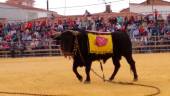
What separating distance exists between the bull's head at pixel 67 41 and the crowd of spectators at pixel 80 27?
1421 centimetres

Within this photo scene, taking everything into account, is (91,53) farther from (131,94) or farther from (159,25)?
(159,25)

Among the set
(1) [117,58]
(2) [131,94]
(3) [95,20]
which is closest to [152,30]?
(3) [95,20]

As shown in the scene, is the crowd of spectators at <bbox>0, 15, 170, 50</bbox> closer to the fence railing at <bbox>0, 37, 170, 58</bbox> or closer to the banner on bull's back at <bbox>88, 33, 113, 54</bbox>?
the fence railing at <bbox>0, 37, 170, 58</bbox>

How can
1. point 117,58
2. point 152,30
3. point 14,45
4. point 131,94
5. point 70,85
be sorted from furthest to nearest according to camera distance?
point 14,45, point 152,30, point 117,58, point 70,85, point 131,94

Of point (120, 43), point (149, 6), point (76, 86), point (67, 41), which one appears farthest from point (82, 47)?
point (149, 6)

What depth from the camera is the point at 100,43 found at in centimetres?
1169

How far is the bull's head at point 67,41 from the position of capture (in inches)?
455

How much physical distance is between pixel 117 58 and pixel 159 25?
15388 millimetres

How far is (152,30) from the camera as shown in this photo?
87.2ft

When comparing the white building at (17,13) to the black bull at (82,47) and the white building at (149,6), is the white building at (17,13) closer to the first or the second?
the white building at (149,6)

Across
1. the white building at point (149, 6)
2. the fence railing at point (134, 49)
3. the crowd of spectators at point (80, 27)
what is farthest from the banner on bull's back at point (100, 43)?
the white building at point (149, 6)

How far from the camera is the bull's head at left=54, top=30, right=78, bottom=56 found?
11555 millimetres

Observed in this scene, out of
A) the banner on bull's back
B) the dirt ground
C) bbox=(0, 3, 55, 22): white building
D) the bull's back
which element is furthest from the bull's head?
bbox=(0, 3, 55, 22): white building

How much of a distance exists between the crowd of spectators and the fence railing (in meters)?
0.14
